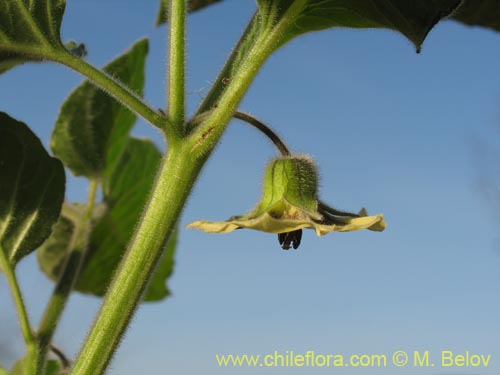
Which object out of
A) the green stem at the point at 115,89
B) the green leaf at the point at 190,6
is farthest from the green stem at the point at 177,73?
the green leaf at the point at 190,6

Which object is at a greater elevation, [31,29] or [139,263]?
[31,29]

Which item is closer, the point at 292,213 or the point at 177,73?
the point at 177,73

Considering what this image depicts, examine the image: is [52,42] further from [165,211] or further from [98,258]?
[98,258]

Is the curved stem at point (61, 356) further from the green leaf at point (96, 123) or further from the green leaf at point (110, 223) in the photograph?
the green leaf at point (96, 123)

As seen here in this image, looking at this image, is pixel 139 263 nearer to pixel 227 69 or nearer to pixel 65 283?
pixel 227 69

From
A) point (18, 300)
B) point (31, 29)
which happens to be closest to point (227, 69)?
point (31, 29)
